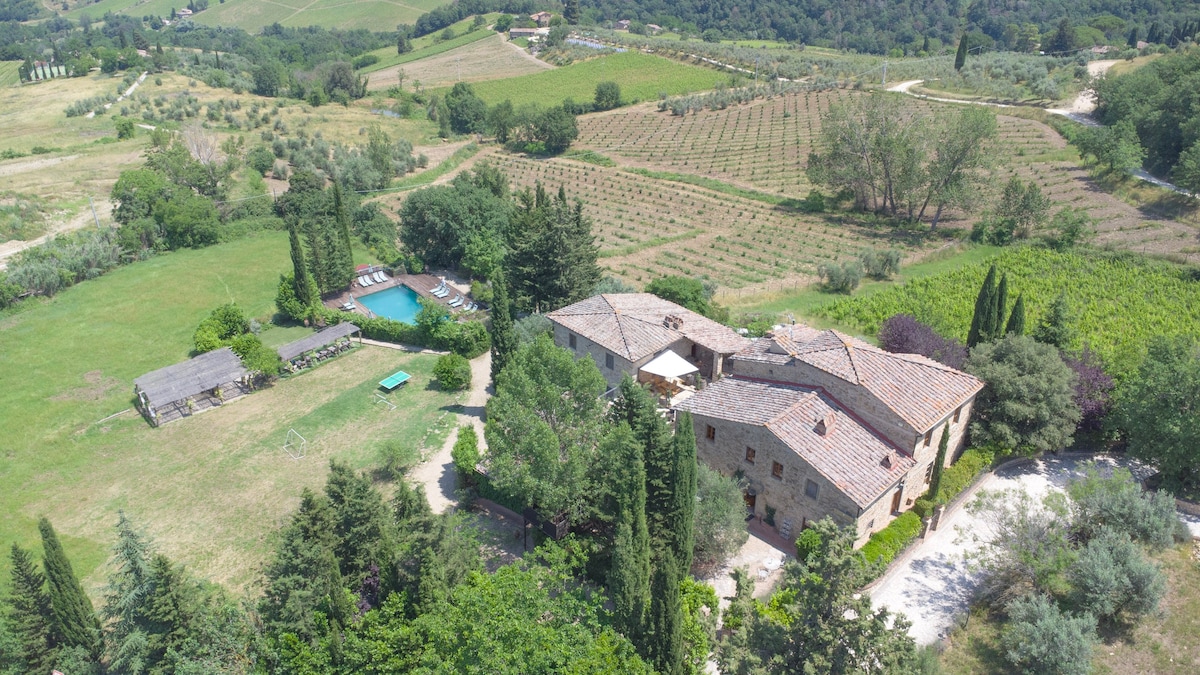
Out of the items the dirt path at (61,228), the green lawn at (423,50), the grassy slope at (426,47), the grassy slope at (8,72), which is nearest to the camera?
the dirt path at (61,228)

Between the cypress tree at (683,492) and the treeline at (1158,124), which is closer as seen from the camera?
the cypress tree at (683,492)

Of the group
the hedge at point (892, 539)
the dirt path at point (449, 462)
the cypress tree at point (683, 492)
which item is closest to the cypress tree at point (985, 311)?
the hedge at point (892, 539)

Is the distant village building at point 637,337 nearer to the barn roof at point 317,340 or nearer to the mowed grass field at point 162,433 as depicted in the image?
the mowed grass field at point 162,433

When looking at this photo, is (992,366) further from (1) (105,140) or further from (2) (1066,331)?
(1) (105,140)

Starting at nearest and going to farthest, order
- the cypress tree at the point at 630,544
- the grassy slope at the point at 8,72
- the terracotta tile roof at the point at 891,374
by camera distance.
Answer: the cypress tree at the point at 630,544 → the terracotta tile roof at the point at 891,374 → the grassy slope at the point at 8,72

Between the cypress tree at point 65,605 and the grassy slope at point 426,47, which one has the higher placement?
the grassy slope at point 426,47

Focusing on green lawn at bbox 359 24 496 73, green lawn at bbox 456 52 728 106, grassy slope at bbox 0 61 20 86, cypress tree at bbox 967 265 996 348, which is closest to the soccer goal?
cypress tree at bbox 967 265 996 348

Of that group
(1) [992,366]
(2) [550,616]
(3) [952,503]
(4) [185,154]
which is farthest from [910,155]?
(4) [185,154]

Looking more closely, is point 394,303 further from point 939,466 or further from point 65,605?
point 939,466

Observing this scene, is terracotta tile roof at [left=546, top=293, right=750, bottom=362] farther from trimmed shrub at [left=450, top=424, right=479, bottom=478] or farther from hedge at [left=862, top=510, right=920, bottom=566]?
hedge at [left=862, top=510, right=920, bottom=566]

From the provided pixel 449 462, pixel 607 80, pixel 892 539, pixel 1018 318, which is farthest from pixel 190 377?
pixel 607 80
